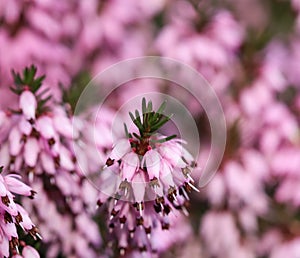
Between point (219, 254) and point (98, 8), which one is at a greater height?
point (98, 8)

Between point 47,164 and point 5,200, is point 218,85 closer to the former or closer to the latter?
point 47,164

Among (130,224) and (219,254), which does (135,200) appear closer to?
(130,224)

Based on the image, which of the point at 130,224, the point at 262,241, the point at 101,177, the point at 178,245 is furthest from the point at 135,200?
the point at 262,241

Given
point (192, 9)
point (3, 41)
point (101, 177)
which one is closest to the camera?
point (101, 177)

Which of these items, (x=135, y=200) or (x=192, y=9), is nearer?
(x=135, y=200)

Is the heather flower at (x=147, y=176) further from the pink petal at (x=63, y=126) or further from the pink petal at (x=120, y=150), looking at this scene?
the pink petal at (x=63, y=126)

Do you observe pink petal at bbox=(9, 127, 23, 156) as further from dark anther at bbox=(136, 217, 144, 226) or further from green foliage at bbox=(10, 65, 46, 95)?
dark anther at bbox=(136, 217, 144, 226)
